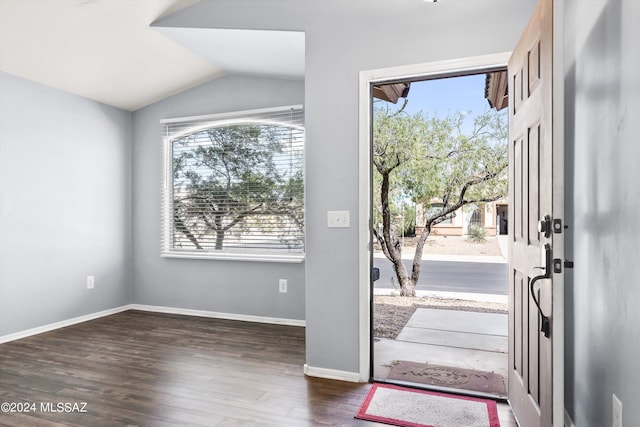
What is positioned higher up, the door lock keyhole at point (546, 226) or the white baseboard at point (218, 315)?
the door lock keyhole at point (546, 226)

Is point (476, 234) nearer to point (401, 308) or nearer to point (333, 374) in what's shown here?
point (401, 308)

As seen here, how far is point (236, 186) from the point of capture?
4211mm

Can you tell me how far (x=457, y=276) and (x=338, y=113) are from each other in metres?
4.50

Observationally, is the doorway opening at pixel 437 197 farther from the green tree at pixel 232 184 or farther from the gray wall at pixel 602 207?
the gray wall at pixel 602 207

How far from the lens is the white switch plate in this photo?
2637 mm

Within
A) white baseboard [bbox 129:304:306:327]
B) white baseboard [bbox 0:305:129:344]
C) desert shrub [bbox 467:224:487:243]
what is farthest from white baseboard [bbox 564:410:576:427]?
desert shrub [bbox 467:224:487:243]

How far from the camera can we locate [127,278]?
15.1 ft

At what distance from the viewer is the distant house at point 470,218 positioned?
5.61 m

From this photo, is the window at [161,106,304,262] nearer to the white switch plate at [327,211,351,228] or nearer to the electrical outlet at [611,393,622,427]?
the white switch plate at [327,211,351,228]

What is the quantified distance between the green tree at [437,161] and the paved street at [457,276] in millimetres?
693

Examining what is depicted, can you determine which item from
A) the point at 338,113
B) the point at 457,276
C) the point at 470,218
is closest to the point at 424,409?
the point at 338,113

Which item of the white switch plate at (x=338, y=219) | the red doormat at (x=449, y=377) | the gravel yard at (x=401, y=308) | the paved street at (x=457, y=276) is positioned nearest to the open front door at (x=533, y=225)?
the red doormat at (x=449, y=377)

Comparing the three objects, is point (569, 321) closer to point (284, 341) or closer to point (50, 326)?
point (284, 341)

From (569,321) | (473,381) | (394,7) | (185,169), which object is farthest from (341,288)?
(185,169)
